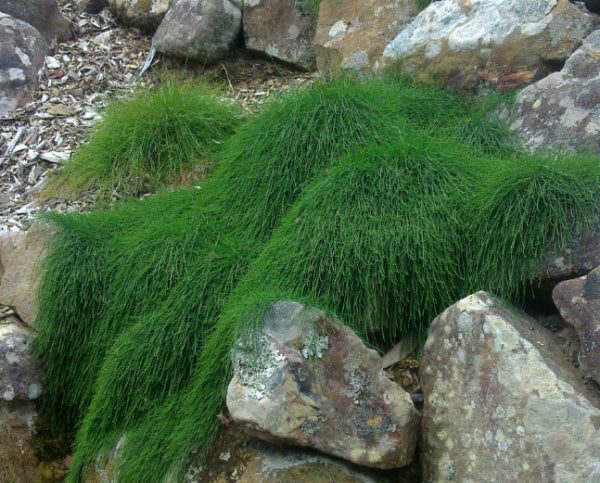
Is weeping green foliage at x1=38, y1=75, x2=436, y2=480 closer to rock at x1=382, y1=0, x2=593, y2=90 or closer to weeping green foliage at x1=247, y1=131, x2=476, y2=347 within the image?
weeping green foliage at x1=247, y1=131, x2=476, y2=347

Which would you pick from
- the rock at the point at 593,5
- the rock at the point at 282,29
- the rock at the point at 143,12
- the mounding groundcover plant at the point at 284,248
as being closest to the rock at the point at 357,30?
the rock at the point at 282,29

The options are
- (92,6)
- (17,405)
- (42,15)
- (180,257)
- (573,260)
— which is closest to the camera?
(573,260)

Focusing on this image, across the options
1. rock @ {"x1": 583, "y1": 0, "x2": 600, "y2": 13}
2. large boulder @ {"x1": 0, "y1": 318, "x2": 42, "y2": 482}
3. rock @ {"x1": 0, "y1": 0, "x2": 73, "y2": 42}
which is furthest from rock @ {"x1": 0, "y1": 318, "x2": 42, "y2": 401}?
rock @ {"x1": 583, "y1": 0, "x2": 600, "y2": 13}

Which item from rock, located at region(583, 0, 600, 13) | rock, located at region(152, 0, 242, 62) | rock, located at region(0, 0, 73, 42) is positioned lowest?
rock, located at region(583, 0, 600, 13)

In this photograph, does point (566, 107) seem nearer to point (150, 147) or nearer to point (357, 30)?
point (357, 30)

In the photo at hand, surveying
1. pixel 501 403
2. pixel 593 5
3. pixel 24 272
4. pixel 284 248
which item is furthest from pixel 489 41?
pixel 24 272

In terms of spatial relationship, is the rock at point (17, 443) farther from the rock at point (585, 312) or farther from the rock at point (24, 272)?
the rock at point (585, 312)

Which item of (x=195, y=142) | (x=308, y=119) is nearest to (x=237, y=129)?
(x=195, y=142)
